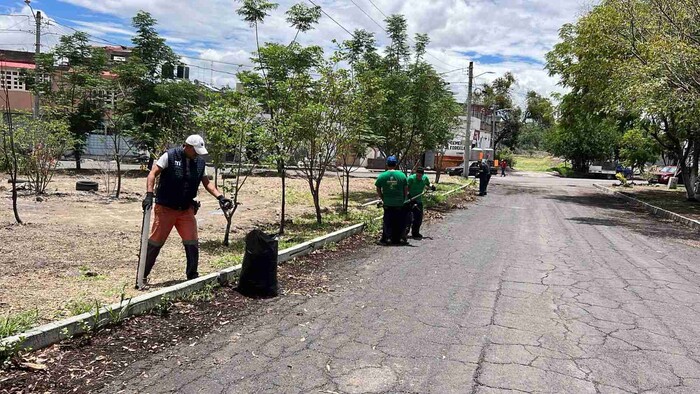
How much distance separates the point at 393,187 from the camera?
1006cm

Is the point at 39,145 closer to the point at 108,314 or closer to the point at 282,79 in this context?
the point at 282,79

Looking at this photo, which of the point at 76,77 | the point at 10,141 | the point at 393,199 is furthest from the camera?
the point at 76,77

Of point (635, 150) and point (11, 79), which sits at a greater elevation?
point (11, 79)

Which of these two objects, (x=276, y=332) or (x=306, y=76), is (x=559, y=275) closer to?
(x=276, y=332)

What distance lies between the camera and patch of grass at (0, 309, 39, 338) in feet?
13.7

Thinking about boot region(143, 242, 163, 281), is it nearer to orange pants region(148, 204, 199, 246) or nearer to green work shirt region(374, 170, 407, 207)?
orange pants region(148, 204, 199, 246)

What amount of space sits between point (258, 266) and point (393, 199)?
14.0 ft

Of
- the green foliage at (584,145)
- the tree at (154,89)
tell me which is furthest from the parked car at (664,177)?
the tree at (154,89)

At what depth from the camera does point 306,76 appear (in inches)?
430

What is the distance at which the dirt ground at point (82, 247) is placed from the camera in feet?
18.4

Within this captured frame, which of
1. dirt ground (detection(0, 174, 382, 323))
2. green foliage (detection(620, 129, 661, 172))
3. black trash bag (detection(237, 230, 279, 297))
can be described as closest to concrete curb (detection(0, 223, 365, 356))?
dirt ground (detection(0, 174, 382, 323))

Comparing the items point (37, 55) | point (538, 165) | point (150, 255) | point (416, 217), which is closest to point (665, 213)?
point (416, 217)

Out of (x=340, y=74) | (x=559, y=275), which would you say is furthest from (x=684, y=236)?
(x=340, y=74)

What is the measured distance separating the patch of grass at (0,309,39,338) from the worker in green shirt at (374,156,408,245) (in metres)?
6.31
